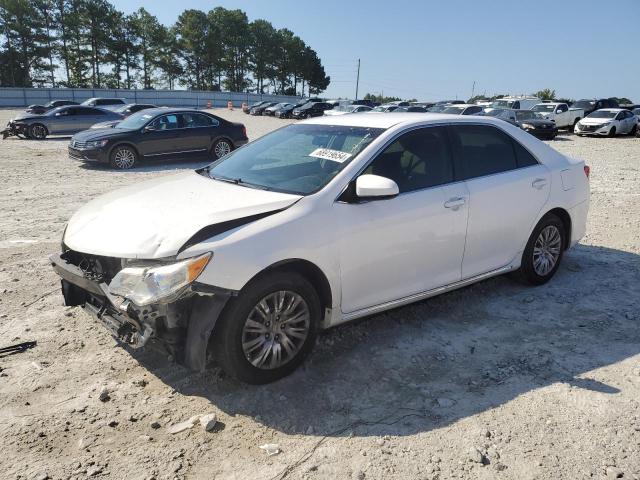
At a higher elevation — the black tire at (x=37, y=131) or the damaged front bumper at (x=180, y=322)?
Result: the damaged front bumper at (x=180, y=322)

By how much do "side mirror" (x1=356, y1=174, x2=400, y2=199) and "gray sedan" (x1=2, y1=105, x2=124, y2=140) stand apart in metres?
20.0

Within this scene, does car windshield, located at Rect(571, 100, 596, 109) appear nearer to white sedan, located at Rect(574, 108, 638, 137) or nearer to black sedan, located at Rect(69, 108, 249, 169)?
white sedan, located at Rect(574, 108, 638, 137)

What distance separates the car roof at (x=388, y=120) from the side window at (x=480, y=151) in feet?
0.29

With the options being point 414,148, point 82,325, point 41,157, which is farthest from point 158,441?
point 41,157

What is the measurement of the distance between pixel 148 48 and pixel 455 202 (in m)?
86.1

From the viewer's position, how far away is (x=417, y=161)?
414 cm

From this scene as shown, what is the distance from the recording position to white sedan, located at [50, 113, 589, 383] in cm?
310

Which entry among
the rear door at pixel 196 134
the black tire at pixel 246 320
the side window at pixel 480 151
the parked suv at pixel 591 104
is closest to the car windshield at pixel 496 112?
the parked suv at pixel 591 104

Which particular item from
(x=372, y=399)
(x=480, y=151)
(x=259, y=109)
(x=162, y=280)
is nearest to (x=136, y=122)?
(x=480, y=151)

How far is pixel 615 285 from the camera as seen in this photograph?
17.5 ft

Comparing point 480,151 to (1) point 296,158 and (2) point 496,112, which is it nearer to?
(1) point 296,158

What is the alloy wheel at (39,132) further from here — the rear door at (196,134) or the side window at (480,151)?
the side window at (480,151)

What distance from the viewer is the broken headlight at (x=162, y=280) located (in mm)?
2990

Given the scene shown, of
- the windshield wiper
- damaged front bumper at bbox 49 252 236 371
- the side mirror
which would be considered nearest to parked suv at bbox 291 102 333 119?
the windshield wiper
